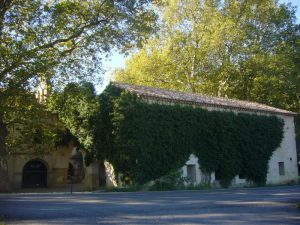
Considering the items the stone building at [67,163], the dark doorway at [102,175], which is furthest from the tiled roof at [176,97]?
the dark doorway at [102,175]

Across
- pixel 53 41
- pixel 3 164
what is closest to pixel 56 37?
pixel 53 41

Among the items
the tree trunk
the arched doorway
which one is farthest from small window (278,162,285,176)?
the tree trunk

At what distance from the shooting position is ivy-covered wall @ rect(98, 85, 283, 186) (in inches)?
963

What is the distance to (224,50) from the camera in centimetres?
4144

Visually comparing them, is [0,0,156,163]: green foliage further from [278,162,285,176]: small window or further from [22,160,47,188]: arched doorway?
[278,162,285,176]: small window

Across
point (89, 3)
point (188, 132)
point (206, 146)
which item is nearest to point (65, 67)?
point (89, 3)

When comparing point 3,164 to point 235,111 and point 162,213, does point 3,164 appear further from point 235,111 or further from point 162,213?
point 235,111

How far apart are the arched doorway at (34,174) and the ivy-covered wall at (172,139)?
1164 cm

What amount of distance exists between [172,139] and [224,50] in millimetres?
18302

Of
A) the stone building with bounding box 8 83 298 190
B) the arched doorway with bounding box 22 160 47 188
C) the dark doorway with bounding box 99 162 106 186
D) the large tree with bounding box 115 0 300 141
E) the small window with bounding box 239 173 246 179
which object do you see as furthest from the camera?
the large tree with bounding box 115 0 300 141

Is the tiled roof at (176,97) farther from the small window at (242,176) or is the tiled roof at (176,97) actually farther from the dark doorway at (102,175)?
the dark doorway at (102,175)

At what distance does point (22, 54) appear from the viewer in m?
18.3

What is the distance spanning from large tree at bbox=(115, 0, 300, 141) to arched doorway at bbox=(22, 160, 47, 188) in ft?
43.2

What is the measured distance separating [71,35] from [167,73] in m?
21.6
